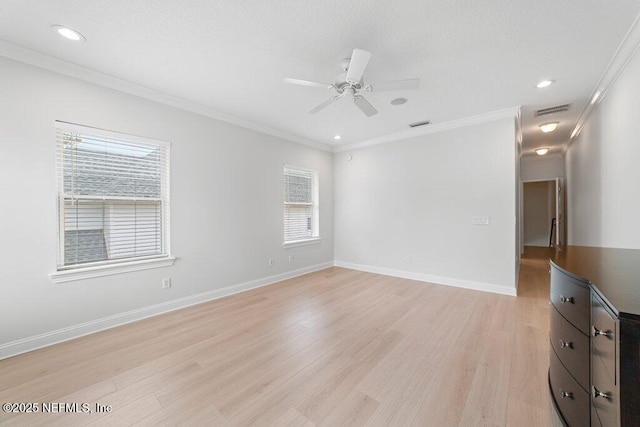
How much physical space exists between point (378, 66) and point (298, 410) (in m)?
2.99

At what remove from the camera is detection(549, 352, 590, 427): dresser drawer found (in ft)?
3.86

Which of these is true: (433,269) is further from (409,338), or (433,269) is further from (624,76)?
(624,76)

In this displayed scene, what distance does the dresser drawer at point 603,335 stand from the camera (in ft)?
2.96

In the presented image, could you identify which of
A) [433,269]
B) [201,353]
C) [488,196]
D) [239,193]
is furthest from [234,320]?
[488,196]

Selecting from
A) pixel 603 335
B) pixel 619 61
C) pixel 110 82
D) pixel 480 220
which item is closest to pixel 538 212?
pixel 480 220

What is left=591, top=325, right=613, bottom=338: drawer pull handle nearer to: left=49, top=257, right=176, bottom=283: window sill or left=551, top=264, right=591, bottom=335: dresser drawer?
left=551, top=264, right=591, bottom=335: dresser drawer

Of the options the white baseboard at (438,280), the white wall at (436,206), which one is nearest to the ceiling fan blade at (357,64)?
the white wall at (436,206)

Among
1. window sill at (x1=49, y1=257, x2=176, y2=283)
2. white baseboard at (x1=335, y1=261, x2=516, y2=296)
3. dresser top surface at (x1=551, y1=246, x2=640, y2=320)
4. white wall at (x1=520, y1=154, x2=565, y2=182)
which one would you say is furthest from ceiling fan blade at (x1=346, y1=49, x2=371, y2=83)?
white wall at (x1=520, y1=154, x2=565, y2=182)

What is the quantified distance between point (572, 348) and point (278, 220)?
3.92m

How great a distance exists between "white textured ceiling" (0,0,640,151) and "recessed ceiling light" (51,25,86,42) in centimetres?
5

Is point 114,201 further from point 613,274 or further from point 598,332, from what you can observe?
point 613,274

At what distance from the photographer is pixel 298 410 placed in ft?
5.16

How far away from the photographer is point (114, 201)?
2.77 m

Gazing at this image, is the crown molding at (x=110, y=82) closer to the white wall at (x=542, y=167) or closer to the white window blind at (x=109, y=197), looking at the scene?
the white window blind at (x=109, y=197)
